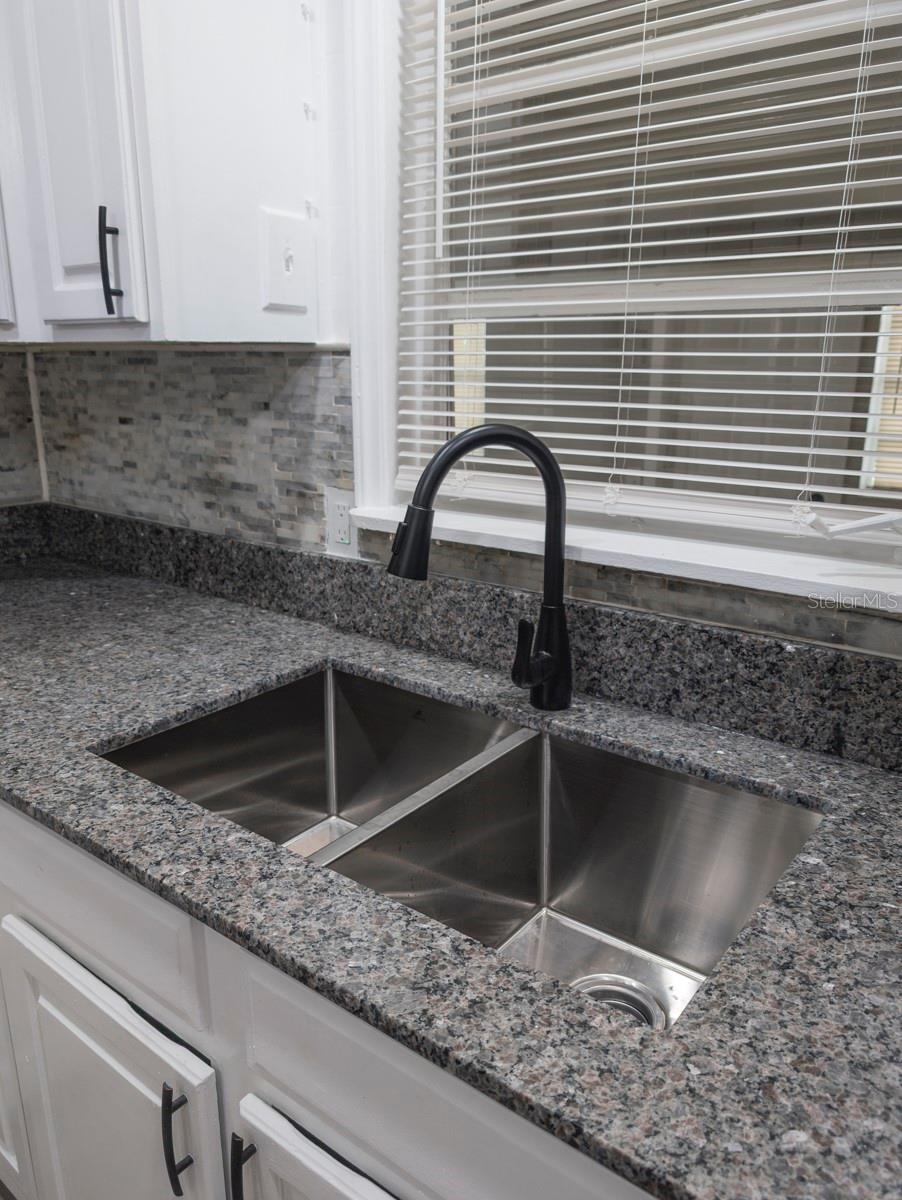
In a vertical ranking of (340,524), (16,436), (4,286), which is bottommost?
(340,524)

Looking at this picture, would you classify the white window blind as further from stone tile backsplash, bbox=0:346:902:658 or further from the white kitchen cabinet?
the white kitchen cabinet

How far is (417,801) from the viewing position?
1060 mm

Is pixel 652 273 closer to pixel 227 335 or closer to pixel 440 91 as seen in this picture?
pixel 440 91

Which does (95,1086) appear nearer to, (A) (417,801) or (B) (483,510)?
(A) (417,801)

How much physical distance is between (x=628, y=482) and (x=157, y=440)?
3.51 ft

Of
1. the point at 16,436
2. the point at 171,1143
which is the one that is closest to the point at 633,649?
the point at 171,1143

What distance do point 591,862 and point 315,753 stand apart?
1.63 ft

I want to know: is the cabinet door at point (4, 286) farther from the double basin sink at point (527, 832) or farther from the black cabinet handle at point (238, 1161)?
the black cabinet handle at point (238, 1161)

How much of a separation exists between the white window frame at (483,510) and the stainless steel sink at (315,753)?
0.96 feet

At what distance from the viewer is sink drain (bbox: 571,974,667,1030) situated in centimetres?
104

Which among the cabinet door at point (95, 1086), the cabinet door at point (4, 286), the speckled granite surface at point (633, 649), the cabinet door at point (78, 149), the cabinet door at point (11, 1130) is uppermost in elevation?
the cabinet door at point (78, 149)

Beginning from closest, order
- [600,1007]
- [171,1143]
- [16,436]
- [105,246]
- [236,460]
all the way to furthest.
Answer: [600,1007] < [171,1143] < [105,246] < [236,460] < [16,436]

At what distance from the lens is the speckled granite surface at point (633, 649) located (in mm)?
1060
